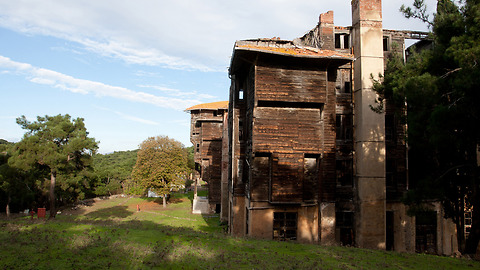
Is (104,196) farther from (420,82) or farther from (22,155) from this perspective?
(420,82)

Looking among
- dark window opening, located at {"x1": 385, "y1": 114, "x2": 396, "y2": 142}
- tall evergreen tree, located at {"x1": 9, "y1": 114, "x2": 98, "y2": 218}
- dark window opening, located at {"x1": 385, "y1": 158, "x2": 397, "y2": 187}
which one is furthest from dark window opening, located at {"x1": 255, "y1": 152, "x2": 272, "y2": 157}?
tall evergreen tree, located at {"x1": 9, "y1": 114, "x2": 98, "y2": 218}

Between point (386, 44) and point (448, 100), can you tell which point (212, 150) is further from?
point (448, 100)

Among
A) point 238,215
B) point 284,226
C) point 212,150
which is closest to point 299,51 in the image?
point 284,226

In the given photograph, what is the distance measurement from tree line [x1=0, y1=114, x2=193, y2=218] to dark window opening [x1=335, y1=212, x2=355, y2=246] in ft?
87.2

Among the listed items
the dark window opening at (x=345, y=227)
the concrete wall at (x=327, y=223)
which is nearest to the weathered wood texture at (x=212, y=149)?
the dark window opening at (x=345, y=227)

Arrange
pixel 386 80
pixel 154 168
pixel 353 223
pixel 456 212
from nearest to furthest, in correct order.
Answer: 1. pixel 456 212
2. pixel 386 80
3. pixel 353 223
4. pixel 154 168

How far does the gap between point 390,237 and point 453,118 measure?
1276 centimetres

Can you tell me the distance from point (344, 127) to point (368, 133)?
1.67 metres

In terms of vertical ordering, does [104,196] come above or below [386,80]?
below

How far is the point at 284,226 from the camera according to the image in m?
19.5

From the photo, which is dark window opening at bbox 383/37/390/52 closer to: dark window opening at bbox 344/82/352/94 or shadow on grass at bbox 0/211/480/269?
dark window opening at bbox 344/82/352/94

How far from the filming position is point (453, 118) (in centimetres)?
1130

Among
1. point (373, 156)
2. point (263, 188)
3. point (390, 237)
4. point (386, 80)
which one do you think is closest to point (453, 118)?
point (386, 80)

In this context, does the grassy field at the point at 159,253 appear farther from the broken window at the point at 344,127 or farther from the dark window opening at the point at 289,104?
the dark window opening at the point at 289,104
